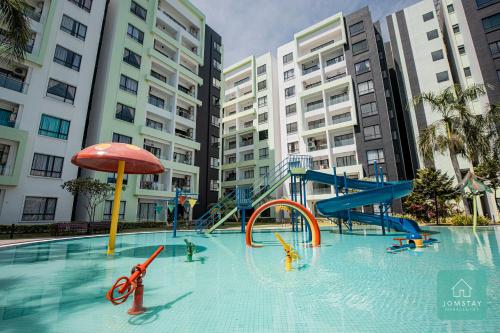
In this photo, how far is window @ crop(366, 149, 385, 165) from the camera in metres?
34.5

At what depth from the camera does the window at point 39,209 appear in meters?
21.3

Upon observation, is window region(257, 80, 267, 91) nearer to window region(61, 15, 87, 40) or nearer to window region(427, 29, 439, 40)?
window region(427, 29, 439, 40)

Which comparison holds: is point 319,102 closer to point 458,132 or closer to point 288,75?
point 288,75

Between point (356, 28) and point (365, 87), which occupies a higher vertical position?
point (356, 28)

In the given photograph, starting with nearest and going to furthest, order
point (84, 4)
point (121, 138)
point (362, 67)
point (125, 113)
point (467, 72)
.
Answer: point (84, 4), point (121, 138), point (125, 113), point (467, 72), point (362, 67)

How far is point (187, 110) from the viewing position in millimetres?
38969

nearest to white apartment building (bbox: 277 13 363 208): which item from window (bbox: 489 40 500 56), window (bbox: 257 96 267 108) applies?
window (bbox: 257 96 267 108)

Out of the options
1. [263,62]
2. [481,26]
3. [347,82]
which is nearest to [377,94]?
[347,82]

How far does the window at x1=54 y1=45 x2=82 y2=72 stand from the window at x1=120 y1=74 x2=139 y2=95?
14.6 feet

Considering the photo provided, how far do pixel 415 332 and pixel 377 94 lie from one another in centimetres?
3875

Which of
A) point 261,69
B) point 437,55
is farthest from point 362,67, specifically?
point 261,69

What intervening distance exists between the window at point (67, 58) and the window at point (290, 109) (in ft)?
106

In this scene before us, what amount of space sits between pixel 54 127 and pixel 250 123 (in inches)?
1367

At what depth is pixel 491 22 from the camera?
3041 centimetres
